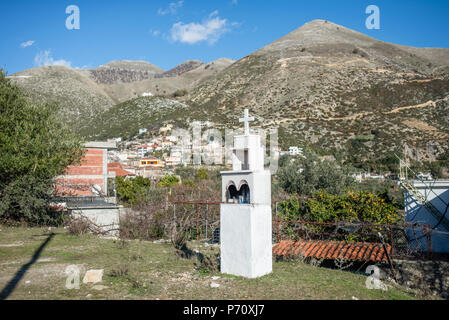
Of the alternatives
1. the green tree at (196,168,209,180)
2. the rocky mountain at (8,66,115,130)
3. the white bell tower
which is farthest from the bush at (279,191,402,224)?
the rocky mountain at (8,66,115,130)

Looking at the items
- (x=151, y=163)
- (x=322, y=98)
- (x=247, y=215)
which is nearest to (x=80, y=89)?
(x=151, y=163)

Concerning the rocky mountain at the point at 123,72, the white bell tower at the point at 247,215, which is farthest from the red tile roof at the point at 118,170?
the rocky mountain at the point at 123,72

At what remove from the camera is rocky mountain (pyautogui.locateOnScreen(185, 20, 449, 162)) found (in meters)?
38.5

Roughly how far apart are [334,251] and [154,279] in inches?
218

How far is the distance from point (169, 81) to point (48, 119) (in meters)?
93.4

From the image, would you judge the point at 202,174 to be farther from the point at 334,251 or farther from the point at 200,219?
the point at 334,251

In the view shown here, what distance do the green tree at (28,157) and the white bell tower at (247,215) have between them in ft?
29.2

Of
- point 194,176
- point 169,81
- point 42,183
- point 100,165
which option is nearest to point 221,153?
point 194,176

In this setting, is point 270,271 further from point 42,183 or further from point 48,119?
point 48,119

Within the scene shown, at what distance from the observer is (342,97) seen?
160 ft

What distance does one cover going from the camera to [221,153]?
38.2m

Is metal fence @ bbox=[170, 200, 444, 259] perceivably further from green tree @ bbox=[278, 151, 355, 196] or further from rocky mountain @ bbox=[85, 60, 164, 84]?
rocky mountain @ bbox=[85, 60, 164, 84]

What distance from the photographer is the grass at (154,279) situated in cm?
583

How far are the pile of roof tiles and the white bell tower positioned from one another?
8.88ft
